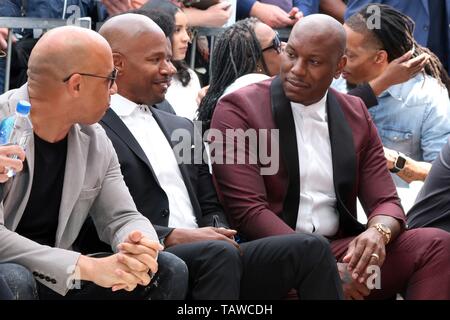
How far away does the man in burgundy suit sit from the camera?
4676 millimetres

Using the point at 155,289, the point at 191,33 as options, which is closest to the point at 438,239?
the point at 155,289

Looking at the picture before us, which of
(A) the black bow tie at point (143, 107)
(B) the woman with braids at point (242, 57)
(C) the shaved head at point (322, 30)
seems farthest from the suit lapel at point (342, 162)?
(A) the black bow tie at point (143, 107)

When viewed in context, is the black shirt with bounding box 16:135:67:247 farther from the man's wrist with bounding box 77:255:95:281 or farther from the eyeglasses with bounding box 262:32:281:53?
the eyeglasses with bounding box 262:32:281:53

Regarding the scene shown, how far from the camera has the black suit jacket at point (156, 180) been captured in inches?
180

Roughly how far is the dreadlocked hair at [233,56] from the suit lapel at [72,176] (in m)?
1.64

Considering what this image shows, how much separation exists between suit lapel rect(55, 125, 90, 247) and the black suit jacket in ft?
1.08

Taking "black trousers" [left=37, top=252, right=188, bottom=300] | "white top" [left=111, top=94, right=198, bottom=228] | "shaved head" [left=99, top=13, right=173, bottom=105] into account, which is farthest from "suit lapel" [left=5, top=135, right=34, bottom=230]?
"shaved head" [left=99, top=13, right=173, bottom=105]

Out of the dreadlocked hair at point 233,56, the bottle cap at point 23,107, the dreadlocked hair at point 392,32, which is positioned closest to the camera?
the bottle cap at point 23,107

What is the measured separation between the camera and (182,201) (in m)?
4.78

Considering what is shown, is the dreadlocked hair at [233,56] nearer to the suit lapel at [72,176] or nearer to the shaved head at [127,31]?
the shaved head at [127,31]

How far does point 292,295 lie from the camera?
4.49 m

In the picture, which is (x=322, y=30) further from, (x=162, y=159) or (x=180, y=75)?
(x=180, y=75)
